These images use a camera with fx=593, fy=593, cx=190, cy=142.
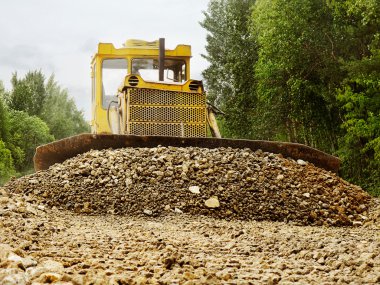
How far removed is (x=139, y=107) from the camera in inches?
425

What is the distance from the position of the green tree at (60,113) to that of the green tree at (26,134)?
6672 millimetres

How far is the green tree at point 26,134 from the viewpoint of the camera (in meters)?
45.2

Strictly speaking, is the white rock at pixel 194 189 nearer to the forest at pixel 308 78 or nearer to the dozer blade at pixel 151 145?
the dozer blade at pixel 151 145

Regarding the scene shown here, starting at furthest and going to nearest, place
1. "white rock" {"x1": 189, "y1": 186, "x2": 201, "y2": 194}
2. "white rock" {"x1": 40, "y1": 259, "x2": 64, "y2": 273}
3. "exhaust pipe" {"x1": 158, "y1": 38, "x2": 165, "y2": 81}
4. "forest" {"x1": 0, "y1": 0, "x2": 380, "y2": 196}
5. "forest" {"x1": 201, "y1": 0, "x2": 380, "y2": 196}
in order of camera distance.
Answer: "forest" {"x1": 0, "y1": 0, "x2": 380, "y2": 196}
"forest" {"x1": 201, "y1": 0, "x2": 380, "y2": 196}
"exhaust pipe" {"x1": 158, "y1": 38, "x2": 165, "y2": 81}
"white rock" {"x1": 189, "y1": 186, "x2": 201, "y2": 194}
"white rock" {"x1": 40, "y1": 259, "x2": 64, "y2": 273}

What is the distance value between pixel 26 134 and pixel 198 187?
129 feet

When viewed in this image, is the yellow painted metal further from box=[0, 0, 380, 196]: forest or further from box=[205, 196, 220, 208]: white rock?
box=[0, 0, 380, 196]: forest

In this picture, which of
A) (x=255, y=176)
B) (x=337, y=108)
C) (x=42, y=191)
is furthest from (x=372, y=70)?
(x=42, y=191)

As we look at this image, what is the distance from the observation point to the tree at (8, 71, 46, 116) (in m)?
51.5

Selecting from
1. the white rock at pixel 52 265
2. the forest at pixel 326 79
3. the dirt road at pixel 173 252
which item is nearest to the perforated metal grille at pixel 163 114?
the dirt road at pixel 173 252

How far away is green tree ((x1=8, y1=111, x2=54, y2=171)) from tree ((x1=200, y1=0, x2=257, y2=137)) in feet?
49.3

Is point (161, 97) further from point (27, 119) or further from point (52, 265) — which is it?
point (27, 119)

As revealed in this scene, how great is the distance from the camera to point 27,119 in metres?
46.2

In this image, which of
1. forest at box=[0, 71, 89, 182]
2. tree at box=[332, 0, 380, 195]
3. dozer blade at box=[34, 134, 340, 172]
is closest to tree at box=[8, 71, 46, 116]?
forest at box=[0, 71, 89, 182]

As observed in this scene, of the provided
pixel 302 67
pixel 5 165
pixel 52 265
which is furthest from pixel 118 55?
pixel 5 165
